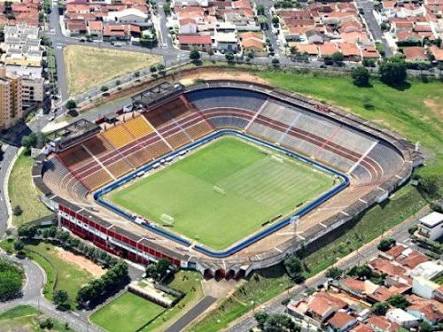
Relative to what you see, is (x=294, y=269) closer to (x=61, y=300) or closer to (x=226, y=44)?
(x=61, y=300)

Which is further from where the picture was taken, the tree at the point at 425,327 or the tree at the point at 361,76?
the tree at the point at 361,76

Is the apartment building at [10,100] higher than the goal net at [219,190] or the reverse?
higher

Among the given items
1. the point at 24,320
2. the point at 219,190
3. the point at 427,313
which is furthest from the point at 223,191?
the point at 24,320

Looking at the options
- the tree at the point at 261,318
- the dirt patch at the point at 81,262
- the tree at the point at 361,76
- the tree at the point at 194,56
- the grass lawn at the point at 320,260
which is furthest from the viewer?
the tree at the point at 194,56

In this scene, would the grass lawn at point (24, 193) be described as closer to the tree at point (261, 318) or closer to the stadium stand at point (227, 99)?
the stadium stand at point (227, 99)

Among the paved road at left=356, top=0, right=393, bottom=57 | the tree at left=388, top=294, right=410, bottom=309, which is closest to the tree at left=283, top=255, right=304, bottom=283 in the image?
the tree at left=388, top=294, right=410, bottom=309

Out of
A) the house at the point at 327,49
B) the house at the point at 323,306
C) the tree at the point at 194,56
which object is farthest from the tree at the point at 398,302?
the house at the point at 327,49

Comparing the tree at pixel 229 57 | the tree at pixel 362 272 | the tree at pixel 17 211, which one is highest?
the tree at pixel 229 57
